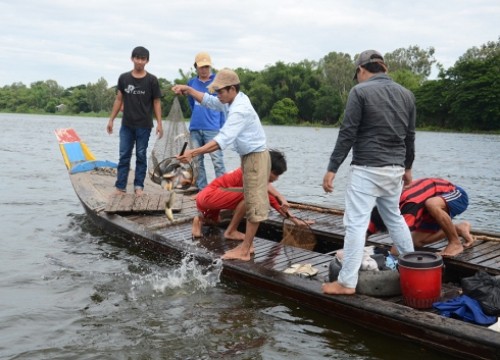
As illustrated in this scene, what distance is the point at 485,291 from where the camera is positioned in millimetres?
4531

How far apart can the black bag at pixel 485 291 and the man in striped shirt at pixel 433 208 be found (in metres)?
1.20

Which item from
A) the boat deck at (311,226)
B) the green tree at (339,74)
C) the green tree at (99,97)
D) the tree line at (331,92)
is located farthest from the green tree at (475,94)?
the green tree at (99,97)

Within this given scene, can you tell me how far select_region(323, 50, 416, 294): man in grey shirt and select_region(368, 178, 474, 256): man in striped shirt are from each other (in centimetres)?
114

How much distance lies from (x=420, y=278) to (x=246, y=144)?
2170 millimetres

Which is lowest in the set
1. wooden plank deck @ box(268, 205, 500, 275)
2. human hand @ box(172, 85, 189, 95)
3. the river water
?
the river water

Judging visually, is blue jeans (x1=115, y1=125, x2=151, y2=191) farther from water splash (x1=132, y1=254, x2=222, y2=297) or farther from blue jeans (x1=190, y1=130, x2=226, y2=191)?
water splash (x1=132, y1=254, x2=222, y2=297)

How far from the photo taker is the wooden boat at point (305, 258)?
4.35 metres

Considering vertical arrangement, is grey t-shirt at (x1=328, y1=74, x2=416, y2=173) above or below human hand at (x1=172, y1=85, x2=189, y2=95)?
below

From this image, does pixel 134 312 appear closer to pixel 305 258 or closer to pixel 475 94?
pixel 305 258

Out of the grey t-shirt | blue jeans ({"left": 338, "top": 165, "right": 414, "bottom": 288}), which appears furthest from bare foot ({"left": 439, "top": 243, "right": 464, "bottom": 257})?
the grey t-shirt

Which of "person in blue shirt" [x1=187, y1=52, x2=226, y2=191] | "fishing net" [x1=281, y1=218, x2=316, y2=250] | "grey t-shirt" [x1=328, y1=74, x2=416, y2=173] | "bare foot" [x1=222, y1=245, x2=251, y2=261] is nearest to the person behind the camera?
"grey t-shirt" [x1=328, y1=74, x2=416, y2=173]

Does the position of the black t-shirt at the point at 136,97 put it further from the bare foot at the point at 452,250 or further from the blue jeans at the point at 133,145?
the bare foot at the point at 452,250

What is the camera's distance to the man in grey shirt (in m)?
4.59

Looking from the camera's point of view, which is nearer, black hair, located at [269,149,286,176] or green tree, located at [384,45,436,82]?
black hair, located at [269,149,286,176]
